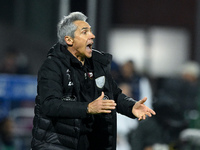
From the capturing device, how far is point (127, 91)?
325 inches

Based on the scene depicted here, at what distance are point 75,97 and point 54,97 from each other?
0.78ft

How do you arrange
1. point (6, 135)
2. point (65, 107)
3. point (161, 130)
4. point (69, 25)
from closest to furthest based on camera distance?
point (65, 107)
point (69, 25)
point (161, 130)
point (6, 135)

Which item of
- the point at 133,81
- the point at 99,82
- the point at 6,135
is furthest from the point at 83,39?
the point at 133,81

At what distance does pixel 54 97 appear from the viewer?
13.9ft

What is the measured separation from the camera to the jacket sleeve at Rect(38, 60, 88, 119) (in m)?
4.16

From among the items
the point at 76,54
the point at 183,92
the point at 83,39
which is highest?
the point at 83,39

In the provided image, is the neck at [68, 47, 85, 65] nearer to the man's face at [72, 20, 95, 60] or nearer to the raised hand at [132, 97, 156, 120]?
the man's face at [72, 20, 95, 60]

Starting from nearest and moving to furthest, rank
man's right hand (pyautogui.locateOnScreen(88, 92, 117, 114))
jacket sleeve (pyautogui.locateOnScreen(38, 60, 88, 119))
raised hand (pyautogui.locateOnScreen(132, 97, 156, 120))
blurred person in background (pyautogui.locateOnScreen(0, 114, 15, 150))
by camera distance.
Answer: man's right hand (pyautogui.locateOnScreen(88, 92, 117, 114)) < jacket sleeve (pyautogui.locateOnScreen(38, 60, 88, 119)) < raised hand (pyautogui.locateOnScreen(132, 97, 156, 120)) < blurred person in background (pyautogui.locateOnScreen(0, 114, 15, 150))

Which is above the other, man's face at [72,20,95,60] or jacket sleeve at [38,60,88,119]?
man's face at [72,20,95,60]

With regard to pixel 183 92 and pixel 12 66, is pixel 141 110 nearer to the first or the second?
pixel 183 92

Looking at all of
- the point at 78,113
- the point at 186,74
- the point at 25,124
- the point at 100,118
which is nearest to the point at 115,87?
the point at 100,118

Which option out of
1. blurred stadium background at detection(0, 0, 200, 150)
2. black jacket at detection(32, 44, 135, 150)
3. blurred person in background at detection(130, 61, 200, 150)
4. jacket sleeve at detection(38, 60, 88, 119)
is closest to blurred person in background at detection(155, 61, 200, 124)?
blurred person in background at detection(130, 61, 200, 150)

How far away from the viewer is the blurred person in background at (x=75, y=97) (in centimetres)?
424

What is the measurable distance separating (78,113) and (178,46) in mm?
13867
